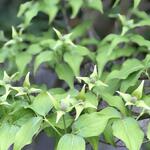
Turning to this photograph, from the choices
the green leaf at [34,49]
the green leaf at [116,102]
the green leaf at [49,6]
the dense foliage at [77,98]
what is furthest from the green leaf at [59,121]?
the green leaf at [49,6]

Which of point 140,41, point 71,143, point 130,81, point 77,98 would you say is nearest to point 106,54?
point 140,41

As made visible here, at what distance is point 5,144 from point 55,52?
493 mm

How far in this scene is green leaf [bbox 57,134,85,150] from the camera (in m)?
1.29

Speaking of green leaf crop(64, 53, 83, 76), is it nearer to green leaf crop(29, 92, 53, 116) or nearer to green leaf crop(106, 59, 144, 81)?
green leaf crop(106, 59, 144, 81)

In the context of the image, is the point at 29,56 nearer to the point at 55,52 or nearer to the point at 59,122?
the point at 55,52

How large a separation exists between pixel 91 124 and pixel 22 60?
21.8 inches

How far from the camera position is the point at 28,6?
2010 millimetres

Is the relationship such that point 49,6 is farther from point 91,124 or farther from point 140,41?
point 91,124

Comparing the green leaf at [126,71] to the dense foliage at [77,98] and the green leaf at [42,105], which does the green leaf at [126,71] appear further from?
the green leaf at [42,105]

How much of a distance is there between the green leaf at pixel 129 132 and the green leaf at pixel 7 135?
0.27 metres

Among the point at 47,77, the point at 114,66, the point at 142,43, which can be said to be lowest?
the point at 47,77

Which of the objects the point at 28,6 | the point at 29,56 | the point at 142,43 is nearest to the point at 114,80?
the point at 142,43

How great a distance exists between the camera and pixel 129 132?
133 cm

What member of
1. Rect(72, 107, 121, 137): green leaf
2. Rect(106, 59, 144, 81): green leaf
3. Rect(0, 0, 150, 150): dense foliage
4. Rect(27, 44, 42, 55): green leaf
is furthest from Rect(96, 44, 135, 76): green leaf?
Rect(72, 107, 121, 137): green leaf
